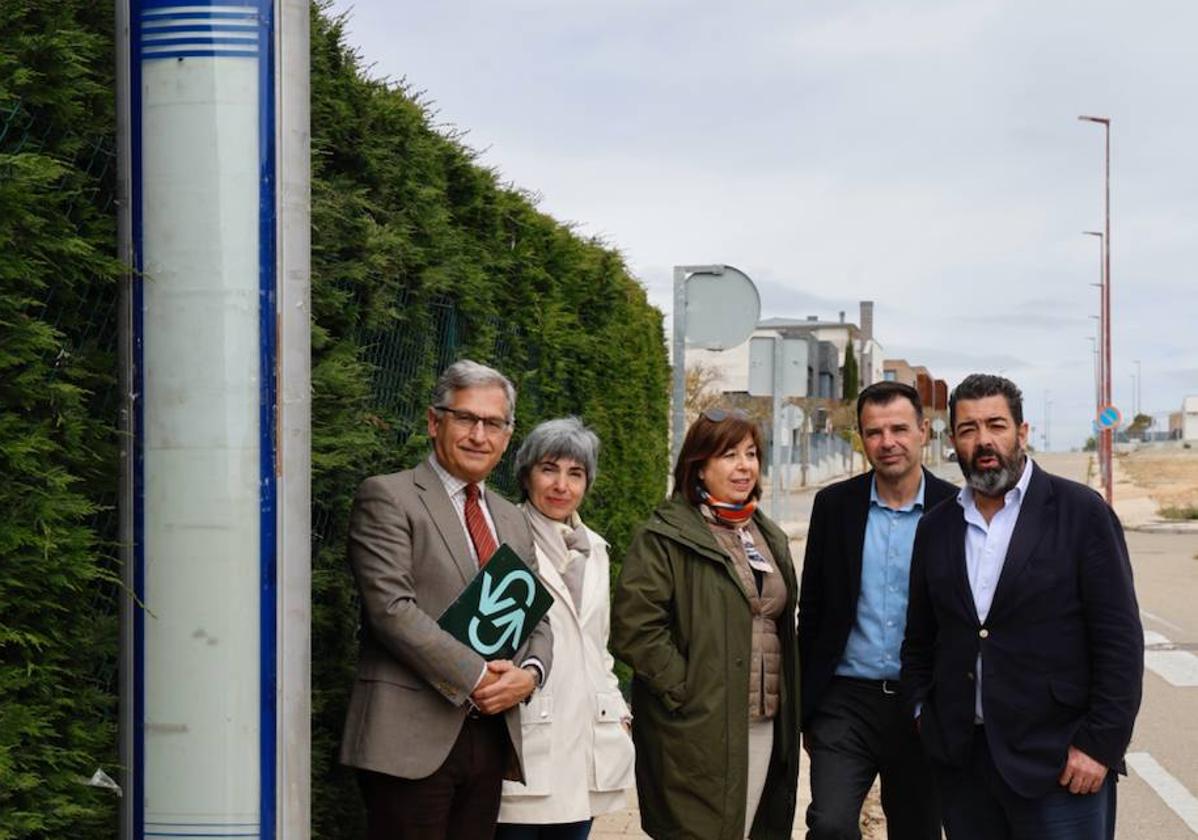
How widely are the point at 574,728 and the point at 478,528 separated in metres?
0.74

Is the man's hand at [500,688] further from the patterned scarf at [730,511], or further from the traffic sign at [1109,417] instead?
the traffic sign at [1109,417]

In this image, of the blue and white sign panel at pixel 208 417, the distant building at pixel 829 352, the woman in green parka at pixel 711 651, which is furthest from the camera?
the distant building at pixel 829 352

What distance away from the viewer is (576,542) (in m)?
4.87

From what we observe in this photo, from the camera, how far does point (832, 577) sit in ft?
17.0

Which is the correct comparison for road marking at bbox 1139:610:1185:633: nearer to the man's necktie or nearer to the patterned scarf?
the patterned scarf

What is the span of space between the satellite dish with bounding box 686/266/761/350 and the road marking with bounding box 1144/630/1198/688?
5165 mm

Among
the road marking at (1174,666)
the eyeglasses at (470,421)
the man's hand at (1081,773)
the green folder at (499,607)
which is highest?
the eyeglasses at (470,421)

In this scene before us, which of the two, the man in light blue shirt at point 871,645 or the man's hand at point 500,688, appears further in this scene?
the man in light blue shirt at point 871,645

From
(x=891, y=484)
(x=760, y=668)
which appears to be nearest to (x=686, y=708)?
(x=760, y=668)

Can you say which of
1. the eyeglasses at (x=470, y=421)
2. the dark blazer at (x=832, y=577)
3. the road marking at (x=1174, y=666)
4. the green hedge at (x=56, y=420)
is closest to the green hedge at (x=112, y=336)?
the green hedge at (x=56, y=420)

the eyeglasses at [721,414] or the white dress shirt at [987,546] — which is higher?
the eyeglasses at [721,414]

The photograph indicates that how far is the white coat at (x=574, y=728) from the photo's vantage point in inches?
172

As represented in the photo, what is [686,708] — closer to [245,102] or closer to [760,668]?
[760,668]

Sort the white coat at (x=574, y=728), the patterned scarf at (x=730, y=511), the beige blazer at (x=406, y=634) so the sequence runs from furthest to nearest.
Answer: the patterned scarf at (x=730, y=511)
the white coat at (x=574, y=728)
the beige blazer at (x=406, y=634)
